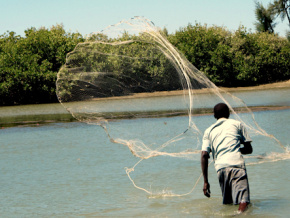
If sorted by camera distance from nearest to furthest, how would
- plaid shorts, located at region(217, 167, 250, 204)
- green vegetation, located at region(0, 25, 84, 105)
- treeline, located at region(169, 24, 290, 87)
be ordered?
plaid shorts, located at region(217, 167, 250, 204)
green vegetation, located at region(0, 25, 84, 105)
treeline, located at region(169, 24, 290, 87)

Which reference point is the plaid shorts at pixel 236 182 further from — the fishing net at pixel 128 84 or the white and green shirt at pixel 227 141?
the fishing net at pixel 128 84

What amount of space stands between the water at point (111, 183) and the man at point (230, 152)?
0.56 metres

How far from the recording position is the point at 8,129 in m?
22.2

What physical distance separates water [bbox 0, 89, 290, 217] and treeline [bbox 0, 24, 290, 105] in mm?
28222

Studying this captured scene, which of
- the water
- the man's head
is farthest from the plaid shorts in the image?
the man's head

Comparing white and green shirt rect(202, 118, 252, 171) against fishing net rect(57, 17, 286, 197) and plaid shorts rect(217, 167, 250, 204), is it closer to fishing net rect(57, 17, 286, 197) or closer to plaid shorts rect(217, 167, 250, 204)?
plaid shorts rect(217, 167, 250, 204)

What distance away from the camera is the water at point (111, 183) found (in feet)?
23.6

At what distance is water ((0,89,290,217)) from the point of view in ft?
23.6

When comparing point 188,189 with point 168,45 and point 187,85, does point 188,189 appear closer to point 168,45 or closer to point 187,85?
point 187,85

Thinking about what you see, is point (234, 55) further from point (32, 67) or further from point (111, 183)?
point (111, 183)

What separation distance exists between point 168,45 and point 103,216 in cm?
291

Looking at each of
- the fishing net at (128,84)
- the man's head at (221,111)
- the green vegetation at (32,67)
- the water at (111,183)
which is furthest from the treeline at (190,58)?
the man's head at (221,111)

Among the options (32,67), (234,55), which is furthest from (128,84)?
(234,55)

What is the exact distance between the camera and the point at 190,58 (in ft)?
161
